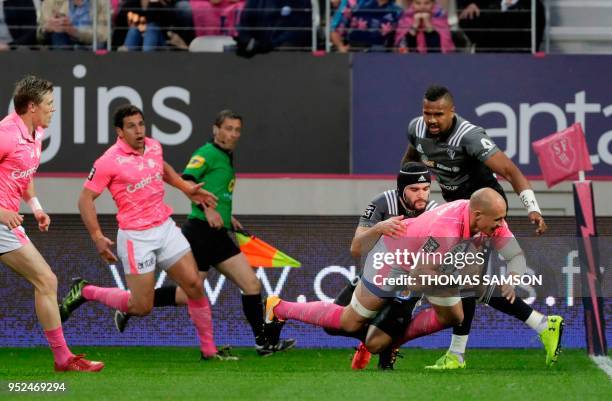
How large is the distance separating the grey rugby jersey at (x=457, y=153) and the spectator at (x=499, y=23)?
3.94 meters

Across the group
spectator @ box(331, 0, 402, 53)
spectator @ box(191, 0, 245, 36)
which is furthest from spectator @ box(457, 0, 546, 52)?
spectator @ box(191, 0, 245, 36)

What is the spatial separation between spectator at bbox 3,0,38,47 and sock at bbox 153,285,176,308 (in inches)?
161

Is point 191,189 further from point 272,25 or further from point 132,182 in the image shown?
point 272,25

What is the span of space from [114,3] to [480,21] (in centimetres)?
371

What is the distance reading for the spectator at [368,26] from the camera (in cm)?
1447

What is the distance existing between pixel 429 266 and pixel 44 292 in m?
2.51

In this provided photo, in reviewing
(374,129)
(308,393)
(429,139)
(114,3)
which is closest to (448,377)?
(308,393)

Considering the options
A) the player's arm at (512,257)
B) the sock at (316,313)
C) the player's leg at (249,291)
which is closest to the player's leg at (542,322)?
the player's arm at (512,257)

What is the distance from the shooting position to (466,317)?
10227 mm

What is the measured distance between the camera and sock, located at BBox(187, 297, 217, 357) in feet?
36.6

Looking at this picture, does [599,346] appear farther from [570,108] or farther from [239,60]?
[239,60]

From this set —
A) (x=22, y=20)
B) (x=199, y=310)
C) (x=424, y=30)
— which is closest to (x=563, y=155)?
(x=199, y=310)

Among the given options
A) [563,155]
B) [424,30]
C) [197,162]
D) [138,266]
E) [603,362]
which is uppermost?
[424,30]

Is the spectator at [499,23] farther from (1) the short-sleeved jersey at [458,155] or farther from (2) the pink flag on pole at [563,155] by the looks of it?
(1) the short-sleeved jersey at [458,155]
